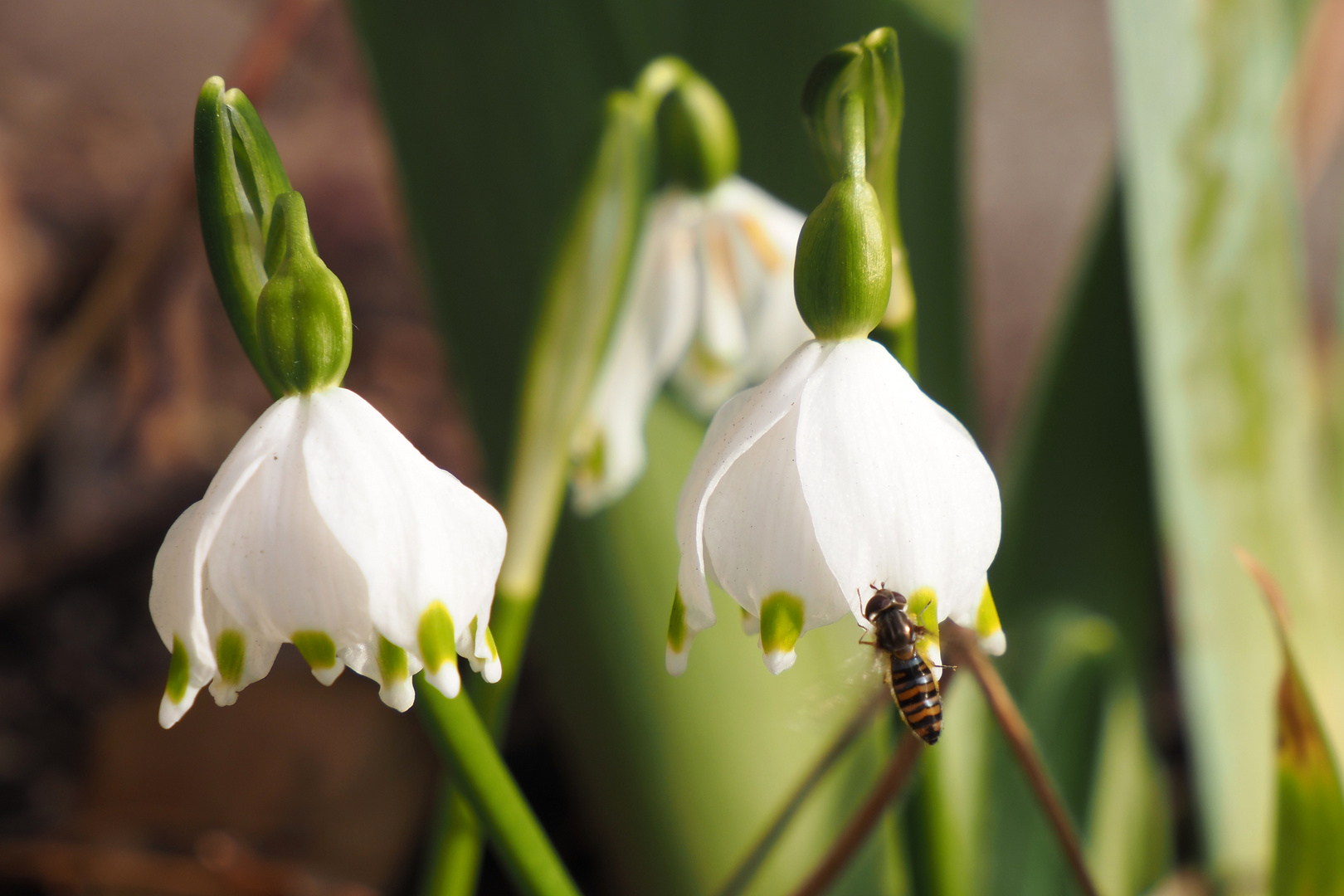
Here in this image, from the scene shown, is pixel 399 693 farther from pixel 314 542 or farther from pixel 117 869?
pixel 117 869

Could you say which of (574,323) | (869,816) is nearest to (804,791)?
(869,816)

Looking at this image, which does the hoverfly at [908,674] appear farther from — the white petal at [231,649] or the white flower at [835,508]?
the white petal at [231,649]

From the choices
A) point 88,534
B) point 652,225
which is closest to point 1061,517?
point 652,225

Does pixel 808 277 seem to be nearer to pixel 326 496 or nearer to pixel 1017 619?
pixel 326 496

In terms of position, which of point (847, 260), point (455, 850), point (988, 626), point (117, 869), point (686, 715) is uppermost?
point (847, 260)

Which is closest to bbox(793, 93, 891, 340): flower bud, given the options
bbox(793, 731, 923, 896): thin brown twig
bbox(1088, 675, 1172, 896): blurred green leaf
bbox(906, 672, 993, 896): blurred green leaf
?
bbox(793, 731, 923, 896): thin brown twig

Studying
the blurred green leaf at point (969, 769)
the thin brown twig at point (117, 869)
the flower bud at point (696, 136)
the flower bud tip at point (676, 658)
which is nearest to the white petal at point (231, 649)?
the flower bud tip at point (676, 658)
